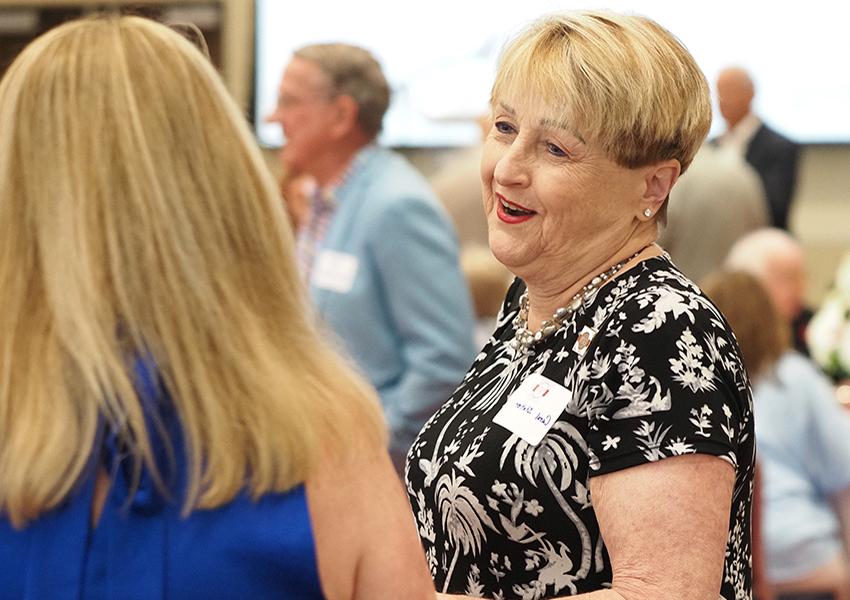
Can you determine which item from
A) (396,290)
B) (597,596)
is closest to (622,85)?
(597,596)

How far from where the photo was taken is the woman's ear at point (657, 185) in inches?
79.0

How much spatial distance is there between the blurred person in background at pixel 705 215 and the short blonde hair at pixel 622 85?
10.5 ft

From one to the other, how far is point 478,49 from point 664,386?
629cm

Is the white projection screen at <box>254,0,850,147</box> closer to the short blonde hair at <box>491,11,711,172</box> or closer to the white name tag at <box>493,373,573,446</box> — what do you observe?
the short blonde hair at <box>491,11,711,172</box>

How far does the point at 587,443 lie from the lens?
184 centimetres

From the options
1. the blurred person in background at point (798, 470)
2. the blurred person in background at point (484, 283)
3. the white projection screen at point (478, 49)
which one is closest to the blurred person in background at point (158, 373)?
the blurred person in background at point (798, 470)

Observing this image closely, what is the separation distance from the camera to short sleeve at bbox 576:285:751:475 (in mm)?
1760

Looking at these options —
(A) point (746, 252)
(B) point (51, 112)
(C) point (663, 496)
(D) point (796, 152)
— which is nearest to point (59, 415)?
(B) point (51, 112)

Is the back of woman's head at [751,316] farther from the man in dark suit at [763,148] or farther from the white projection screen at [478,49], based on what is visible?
the white projection screen at [478,49]

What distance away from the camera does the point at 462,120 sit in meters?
8.14

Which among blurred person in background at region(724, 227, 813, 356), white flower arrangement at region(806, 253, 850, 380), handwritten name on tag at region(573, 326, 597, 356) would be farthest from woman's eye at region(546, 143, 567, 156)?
white flower arrangement at region(806, 253, 850, 380)

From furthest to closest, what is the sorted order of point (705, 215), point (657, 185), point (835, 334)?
point (835, 334) → point (705, 215) → point (657, 185)

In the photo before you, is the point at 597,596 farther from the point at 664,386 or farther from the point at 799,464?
the point at 799,464

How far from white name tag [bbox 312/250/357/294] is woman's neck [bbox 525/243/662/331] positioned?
165 cm
